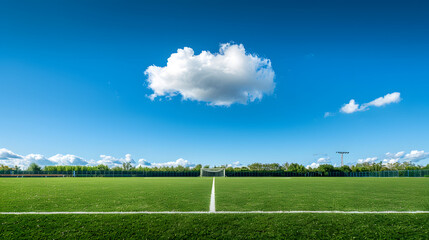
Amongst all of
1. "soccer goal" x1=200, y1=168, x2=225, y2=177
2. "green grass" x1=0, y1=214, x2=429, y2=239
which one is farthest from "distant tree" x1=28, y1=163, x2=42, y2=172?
"green grass" x1=0, y1=214, x2=429, y2=239

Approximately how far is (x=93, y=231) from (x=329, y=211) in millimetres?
6374

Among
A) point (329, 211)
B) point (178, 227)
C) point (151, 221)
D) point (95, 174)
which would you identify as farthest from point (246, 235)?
point (95, 174)

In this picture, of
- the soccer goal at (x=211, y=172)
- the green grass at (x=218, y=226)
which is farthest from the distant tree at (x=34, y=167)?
the green grass at (x=218, y=226)

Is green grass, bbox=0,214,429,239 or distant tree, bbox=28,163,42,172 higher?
green grass, bbox=0,214,429,239

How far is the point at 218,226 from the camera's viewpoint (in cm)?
624

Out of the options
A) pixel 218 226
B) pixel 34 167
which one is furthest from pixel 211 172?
pixel 218 226

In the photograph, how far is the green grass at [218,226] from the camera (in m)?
5.80

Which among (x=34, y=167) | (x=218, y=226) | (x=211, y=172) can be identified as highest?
(x=218, y=226)

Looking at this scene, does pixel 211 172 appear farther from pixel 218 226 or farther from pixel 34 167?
pixel 218 226

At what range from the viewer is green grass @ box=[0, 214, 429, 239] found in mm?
5805

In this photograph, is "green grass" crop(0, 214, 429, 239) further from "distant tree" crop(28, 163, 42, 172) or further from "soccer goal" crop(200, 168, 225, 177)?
"distant tree" crop(28, 163, 42, 172)

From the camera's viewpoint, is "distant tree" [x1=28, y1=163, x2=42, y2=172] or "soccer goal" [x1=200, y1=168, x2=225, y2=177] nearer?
"soccer goal" [x1=200, y1=168, x2=225, y2=177]

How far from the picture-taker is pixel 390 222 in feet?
21.0

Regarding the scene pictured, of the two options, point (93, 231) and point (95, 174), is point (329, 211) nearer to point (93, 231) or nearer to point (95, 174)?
point (93, 231)
